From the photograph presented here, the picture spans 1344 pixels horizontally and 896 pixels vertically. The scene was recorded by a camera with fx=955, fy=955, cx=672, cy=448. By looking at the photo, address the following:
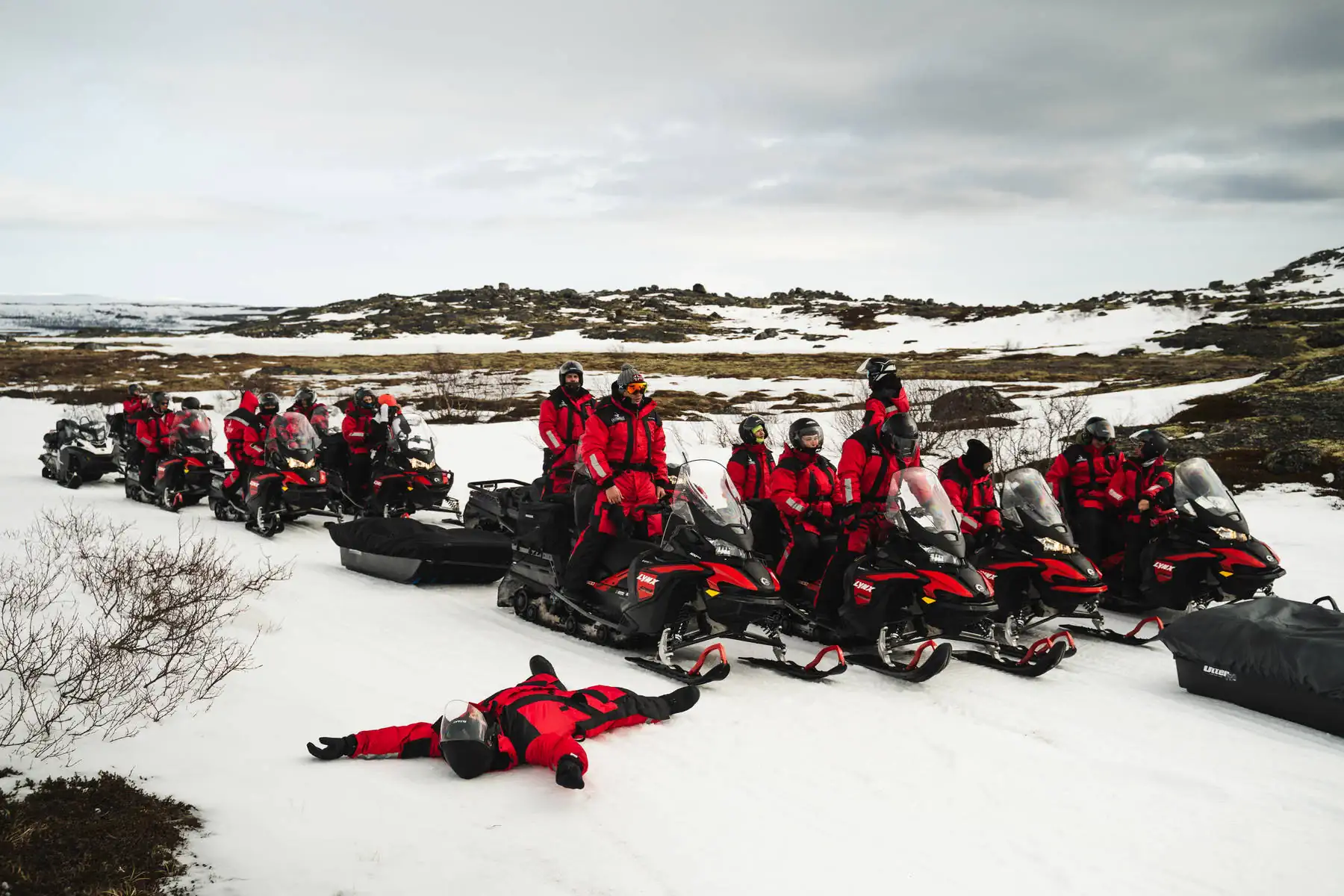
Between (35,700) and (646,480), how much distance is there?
4331 millimetres

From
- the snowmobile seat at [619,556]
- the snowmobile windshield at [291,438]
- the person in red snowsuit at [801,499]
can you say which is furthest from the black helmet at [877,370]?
the snowmobile windshield at [291,438]

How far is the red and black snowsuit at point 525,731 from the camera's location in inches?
188

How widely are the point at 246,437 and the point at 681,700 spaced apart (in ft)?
30.3

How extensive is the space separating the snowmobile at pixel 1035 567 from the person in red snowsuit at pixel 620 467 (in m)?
2.86

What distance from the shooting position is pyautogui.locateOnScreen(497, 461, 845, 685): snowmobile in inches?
267

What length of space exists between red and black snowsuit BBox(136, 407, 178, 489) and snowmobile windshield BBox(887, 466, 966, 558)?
11.5 metres

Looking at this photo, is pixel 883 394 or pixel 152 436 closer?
pixel 883 394

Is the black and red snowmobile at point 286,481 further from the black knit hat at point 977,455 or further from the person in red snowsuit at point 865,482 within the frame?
the black knit hat at point 977,455

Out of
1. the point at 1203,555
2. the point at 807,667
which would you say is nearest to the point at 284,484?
the point at 807,667

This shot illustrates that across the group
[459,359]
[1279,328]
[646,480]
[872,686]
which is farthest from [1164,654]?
[1279,328]

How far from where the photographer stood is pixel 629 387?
7789 mm

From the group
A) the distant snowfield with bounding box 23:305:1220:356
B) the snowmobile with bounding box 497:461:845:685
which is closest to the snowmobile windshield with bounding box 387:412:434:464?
the snowmobile with bounding box 497:461:845:685

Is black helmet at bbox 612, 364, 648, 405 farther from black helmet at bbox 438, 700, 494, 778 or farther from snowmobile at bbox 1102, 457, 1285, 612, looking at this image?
snowmobile at bbox 1102, 457, 1285, 612

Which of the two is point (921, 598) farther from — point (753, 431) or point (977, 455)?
point (753, 431)
